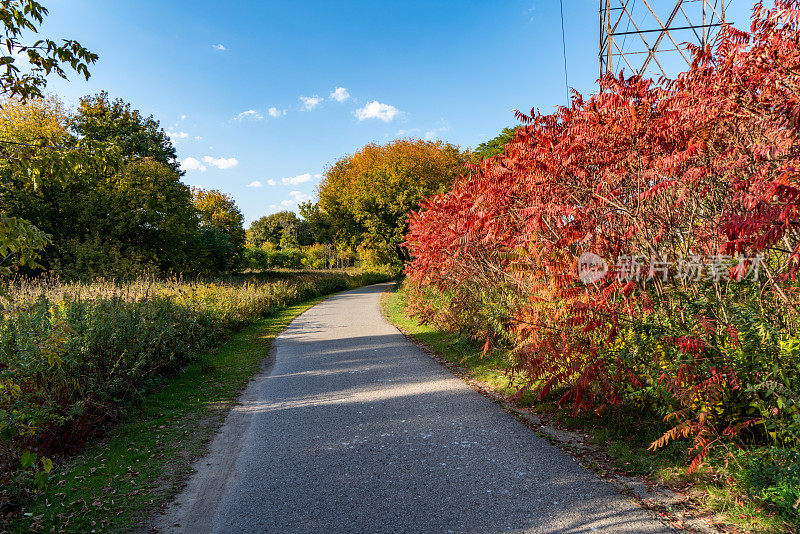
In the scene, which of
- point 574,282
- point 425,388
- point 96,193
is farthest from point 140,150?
point 574,282

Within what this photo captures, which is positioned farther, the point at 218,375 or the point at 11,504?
the point at 218,375

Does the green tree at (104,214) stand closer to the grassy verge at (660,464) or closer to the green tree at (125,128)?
the green tree at (125,128)

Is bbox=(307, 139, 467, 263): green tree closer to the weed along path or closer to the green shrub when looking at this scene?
the weed along path

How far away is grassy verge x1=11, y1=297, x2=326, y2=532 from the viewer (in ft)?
11.3

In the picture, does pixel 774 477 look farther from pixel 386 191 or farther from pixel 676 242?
pixel 386 191

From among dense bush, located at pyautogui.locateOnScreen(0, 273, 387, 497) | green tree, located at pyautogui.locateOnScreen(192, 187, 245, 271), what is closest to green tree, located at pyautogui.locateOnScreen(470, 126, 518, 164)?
green tree, located at pyautogui.locateOnScreen(192, 187, 245, 271)

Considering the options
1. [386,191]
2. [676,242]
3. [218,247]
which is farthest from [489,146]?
[676,242]

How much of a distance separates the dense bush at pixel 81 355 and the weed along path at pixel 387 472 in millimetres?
1487

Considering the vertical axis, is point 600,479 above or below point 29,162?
below

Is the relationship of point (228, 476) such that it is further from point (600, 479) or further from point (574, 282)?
point (574, 282)

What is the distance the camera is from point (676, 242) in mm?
4328

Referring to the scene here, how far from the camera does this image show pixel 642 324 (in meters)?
4.36

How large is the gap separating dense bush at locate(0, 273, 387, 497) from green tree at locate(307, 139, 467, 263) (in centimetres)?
1622

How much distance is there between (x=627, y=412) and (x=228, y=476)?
4.20m
